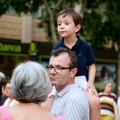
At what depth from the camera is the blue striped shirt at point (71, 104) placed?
4.22m

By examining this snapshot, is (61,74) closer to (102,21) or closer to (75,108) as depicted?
(75,108)

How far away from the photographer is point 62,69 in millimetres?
4434

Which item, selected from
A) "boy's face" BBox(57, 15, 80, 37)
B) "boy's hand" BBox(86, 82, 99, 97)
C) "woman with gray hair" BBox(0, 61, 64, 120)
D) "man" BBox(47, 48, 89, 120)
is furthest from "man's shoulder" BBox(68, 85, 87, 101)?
"boy's face" BBox(57, 15, 80, 37)

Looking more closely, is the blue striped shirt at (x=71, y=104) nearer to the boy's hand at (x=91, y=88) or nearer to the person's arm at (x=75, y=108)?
the person's arm at (x=75, y=108)

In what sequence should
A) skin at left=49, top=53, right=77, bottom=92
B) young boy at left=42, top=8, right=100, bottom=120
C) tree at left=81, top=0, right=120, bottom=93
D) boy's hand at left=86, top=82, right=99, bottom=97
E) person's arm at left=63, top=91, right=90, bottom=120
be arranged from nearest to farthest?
person's arm at left=63, top=91, right=90, bottom=120 < skin at left=49, top=53, right=77, bottom=92 < boy's hand at left=86, top=82, right=99, bottom=97 < young boy at left=42, top=8, right=100, bottom=120 < tree at left=81, top=0, right=120, bottom=93

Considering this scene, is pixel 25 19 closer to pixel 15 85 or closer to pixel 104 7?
pixel 104 7

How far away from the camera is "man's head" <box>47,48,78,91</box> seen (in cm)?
441

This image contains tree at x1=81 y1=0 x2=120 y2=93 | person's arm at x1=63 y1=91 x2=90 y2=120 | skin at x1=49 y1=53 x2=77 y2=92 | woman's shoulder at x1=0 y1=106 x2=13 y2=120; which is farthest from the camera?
tree at x1=81 y1=0 x2=120 y2=93

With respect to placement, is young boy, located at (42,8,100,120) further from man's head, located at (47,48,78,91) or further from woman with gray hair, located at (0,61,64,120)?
woman with gray hair, located at (0,61,64,120)

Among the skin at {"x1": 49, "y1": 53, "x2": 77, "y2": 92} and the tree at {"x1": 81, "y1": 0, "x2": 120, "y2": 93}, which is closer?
the skin at {"x1": 49, "y1": 53, "x2": 77, "y2": 92}

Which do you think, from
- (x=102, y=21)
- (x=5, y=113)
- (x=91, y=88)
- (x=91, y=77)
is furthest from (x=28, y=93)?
(x=102, y=21)

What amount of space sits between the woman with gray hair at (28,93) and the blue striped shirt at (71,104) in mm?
525

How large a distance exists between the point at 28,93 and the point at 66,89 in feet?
2.78

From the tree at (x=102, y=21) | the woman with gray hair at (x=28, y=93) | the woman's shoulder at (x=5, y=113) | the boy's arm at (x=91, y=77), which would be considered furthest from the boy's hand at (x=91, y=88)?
the tree at (x=102, y=21)
